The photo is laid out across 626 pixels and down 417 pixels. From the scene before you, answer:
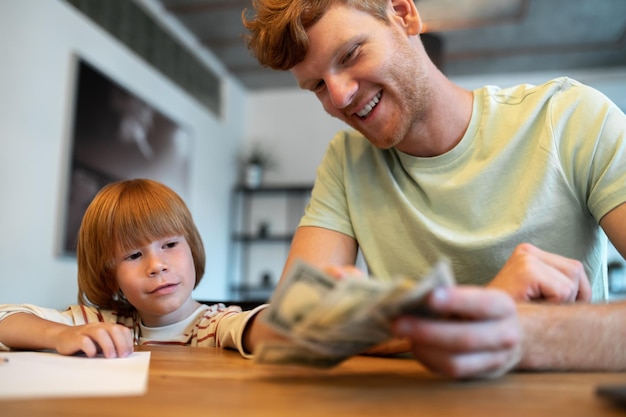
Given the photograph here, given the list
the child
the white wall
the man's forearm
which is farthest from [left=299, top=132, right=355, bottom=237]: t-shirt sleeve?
the white wall

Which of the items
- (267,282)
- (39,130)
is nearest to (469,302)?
(39,130)

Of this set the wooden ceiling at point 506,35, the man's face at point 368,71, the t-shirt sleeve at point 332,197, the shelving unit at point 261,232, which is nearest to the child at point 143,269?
the t-shirt sleeve at point 332,197

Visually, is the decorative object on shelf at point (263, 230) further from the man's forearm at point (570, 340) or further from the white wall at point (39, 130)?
the man's forearm at point (570, 340)

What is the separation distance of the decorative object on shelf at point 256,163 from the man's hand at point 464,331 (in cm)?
551

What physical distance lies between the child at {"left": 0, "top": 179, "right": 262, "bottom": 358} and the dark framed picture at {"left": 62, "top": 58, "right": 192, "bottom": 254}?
2.22 meters

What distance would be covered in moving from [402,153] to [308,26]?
346 millimetres

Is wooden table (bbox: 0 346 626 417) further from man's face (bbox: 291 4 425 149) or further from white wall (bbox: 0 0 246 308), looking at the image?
white wall (bbox: 0 0 246 308)

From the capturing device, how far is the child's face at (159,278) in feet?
4.36

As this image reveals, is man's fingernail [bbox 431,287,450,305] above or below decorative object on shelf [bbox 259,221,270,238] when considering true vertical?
below

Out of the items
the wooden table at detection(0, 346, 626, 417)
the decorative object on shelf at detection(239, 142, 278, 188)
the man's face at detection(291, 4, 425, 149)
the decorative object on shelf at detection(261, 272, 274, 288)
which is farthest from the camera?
the decorative object on shelf at detection(239, 142, 278, 188)

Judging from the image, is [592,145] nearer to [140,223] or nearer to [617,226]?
[617,226]

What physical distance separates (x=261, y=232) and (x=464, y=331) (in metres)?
5.40

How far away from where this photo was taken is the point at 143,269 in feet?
4.41

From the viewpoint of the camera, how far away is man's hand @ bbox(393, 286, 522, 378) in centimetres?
53
